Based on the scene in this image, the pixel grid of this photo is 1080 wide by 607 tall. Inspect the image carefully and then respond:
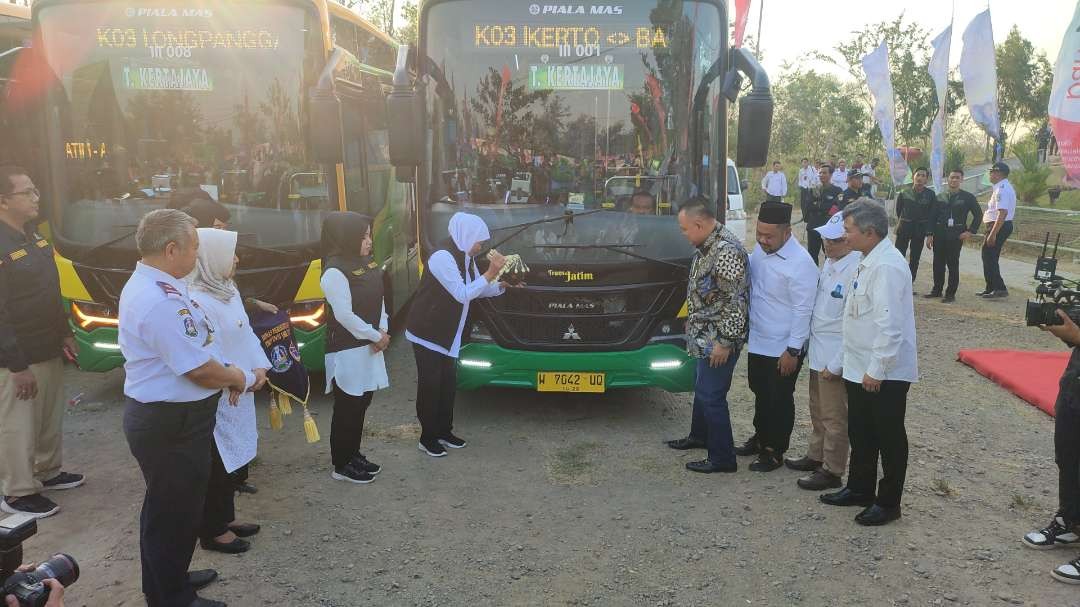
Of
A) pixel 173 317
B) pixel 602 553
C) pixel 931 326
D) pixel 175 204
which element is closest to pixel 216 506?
pixel 173 317

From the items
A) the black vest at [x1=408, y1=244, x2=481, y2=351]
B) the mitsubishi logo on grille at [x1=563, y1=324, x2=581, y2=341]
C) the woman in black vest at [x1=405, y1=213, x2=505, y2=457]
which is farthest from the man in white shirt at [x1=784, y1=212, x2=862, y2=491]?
the black vest at [x1=408, y1=244, x2=481, y2=351]

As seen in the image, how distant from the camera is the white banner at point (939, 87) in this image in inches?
452

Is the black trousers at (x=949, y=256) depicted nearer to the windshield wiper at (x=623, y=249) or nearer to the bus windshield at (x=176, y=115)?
the windshield wiper at (x=623, y=249)

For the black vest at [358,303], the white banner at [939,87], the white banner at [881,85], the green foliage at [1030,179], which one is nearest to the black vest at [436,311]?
the black vest at [358,303]

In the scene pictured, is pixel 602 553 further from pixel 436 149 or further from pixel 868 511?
pixel 436 149

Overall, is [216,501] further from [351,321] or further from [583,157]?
[583,157]

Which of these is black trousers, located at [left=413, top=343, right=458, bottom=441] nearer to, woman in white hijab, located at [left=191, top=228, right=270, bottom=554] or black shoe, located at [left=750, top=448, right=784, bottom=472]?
woman in white hijab, located at [left=191, top=228, right=270, bottom=554]

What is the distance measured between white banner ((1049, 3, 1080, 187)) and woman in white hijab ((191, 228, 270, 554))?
6.77m

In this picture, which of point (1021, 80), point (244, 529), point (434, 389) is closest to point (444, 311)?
point (434, 389)

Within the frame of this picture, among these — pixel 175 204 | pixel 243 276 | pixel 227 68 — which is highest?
pixel 227 68

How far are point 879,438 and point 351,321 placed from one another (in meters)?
3.07

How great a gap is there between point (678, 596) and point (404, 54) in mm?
4361

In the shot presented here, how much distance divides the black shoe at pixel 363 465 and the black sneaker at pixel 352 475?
0.9 inches

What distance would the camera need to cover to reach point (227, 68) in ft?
20.0
